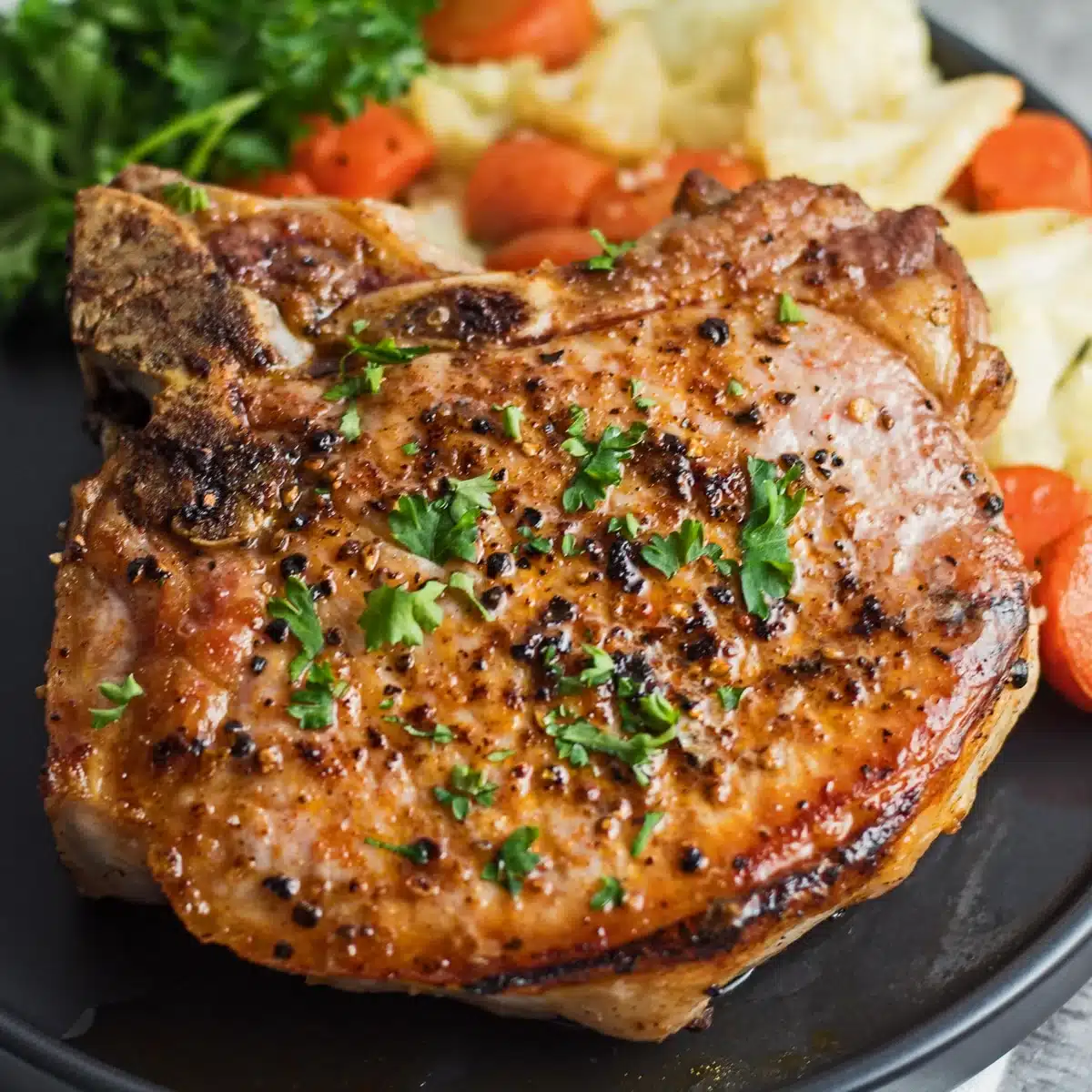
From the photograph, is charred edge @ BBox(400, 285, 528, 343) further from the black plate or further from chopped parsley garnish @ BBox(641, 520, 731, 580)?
the black plate

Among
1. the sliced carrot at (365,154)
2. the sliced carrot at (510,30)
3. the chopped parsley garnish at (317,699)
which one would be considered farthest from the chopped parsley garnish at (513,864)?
the sliced carrot at (510,30)

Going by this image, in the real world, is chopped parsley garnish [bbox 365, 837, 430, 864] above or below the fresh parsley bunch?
below

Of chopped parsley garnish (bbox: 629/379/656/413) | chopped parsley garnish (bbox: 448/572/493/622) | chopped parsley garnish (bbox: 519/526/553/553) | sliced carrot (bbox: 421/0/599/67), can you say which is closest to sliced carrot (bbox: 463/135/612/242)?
sliced carrot (bbox: 421/0/599/67)

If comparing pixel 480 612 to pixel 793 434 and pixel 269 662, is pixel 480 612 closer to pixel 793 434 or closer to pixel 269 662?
pixel 269 662

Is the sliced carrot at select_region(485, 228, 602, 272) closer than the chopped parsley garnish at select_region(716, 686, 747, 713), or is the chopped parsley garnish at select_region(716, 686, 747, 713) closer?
the chopped parsley garnish at select_region(716, 686, 747, 713)

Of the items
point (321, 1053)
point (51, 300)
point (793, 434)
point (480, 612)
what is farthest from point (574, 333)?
point (51, 300)

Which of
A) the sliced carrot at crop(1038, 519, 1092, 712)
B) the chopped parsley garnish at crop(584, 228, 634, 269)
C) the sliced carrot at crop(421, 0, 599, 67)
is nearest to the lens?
the chopped parsley garnish at crop(584, 228, 634, 269)
